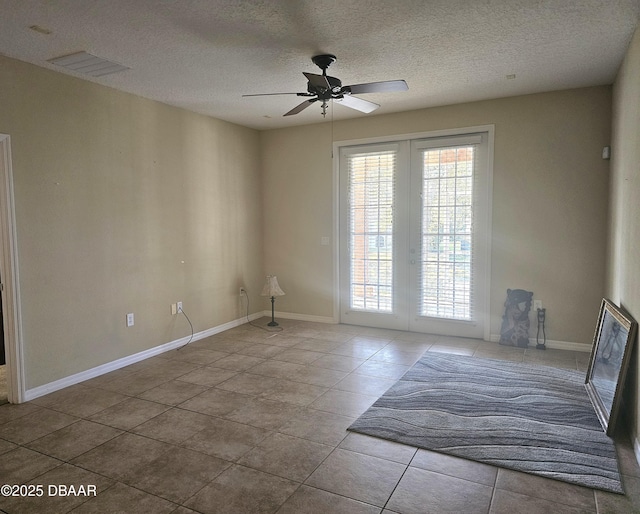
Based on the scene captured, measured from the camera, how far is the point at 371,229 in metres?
5.54

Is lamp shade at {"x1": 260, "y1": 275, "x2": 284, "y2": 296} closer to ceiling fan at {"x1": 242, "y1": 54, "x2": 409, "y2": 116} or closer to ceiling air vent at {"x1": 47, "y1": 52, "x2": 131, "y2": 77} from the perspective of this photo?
ceiling fan at {"x1": 242, "y1": 54, "x2": 409, "y2": 116}

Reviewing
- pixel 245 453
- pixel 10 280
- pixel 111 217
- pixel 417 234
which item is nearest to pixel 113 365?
pixel 10 280

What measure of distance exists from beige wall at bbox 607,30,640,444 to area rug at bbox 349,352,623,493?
1.09 ft

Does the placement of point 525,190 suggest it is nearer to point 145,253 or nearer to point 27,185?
point 145,253

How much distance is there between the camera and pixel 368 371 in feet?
13.2

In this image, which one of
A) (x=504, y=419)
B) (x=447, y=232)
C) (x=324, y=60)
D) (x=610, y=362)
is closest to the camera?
(x=504, y=419)

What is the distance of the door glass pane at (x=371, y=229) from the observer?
5.41 m

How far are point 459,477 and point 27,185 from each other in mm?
3665

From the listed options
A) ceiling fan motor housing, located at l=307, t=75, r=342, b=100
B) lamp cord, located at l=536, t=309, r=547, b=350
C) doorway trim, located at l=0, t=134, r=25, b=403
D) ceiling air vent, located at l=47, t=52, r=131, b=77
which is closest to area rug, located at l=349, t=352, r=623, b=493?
lamp cord, located at l=536, t=309, r=547, b=350

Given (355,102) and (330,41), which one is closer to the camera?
(330,41)

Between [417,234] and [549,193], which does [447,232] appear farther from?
[549,193]

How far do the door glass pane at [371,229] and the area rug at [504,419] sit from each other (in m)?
1.61

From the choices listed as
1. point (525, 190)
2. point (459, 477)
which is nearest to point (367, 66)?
point (525, 190)

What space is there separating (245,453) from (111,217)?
2.62 meters
